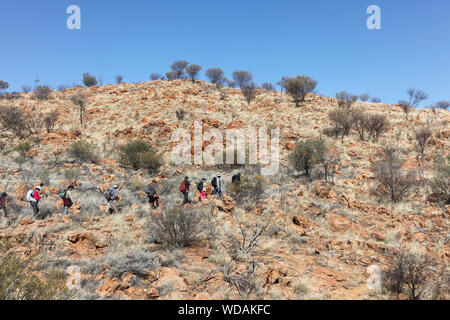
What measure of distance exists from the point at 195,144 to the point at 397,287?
15302 mm

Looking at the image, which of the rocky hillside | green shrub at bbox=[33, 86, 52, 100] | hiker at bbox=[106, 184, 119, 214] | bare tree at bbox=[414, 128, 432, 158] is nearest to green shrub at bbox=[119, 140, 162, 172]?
the rocky hillside

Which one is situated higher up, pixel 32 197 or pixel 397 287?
pixel 32 197

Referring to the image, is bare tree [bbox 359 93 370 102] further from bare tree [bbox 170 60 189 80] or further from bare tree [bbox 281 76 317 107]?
bare tree [bbox 170 60 189 80]

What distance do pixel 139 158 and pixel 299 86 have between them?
19.7 m

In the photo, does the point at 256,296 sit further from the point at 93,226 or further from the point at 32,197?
the point at 32,197

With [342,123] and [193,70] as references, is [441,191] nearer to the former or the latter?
[342,123]

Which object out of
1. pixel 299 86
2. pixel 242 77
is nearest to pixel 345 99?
pixel 299 86

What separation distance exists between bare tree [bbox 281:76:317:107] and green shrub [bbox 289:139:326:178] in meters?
13.6

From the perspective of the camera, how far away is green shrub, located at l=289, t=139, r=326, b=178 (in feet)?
41.8

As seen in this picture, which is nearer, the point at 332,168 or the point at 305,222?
the point at 305,222

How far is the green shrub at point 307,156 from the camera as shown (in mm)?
12734
